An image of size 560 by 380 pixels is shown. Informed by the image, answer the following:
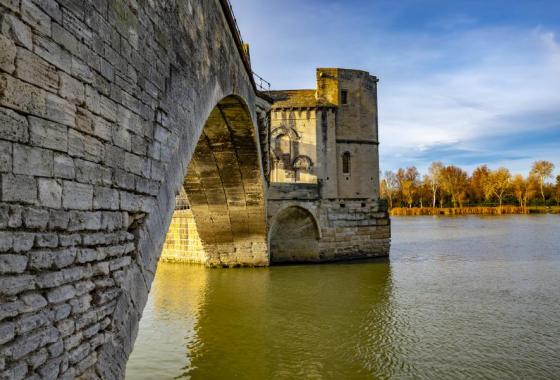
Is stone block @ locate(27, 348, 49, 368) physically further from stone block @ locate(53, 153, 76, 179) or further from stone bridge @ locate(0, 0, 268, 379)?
stone block @ locate(53, 153, 76, 179)

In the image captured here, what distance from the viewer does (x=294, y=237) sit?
1758 centimetres

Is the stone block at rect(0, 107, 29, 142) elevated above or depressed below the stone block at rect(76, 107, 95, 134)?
below

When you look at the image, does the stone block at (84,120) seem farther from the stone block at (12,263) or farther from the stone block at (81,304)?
the stone block at (81,304)

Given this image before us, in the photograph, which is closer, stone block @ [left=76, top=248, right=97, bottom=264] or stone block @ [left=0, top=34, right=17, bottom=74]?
stone block @ [left=0, top=34, right=17, bottom=74]

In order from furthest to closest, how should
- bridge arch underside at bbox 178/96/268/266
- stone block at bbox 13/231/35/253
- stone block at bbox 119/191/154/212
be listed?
bridge arch underside at bbox 178/96/268/266, stone block at bbox 119/191/154/212, stone block at bbox 13/231/35/253

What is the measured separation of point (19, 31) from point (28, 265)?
4.85 ft

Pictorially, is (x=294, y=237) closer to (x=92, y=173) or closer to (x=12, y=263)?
(x=92, y=173)

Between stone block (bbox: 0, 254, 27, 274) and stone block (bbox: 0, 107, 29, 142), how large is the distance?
0.72 meters

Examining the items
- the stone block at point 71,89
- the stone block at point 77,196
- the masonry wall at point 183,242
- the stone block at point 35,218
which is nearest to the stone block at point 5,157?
the stone block at point 35,218

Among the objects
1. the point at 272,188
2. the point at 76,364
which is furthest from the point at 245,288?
the point at 76,364

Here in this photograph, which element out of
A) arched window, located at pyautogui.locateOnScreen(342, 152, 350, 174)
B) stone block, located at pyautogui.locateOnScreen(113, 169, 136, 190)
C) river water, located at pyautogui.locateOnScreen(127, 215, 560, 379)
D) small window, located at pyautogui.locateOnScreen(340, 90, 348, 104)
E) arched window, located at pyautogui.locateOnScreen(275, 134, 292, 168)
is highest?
small window, located at pyautogui.locateOnScreen(340, 90, 348, 104)

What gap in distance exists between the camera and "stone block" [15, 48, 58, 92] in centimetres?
270

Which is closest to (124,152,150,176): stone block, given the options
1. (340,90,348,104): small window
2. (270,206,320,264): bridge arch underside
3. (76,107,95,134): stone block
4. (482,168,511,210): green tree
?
(76,107,95,134): stone block

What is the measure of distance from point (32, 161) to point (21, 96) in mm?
415
